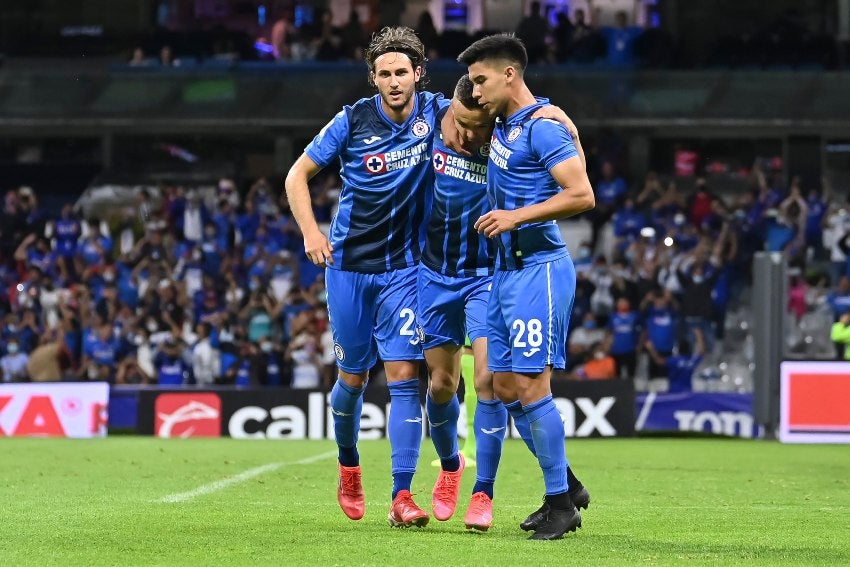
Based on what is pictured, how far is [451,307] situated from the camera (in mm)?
7617

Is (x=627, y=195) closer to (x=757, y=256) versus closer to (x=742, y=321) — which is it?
(x=742, y=321)

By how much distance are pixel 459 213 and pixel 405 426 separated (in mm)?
1136

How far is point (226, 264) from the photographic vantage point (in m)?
24.3

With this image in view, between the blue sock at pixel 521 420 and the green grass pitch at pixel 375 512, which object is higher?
the blue sock at pixel 521 420

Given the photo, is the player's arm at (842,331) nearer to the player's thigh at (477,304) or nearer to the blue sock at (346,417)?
the blue sock at (346,417)

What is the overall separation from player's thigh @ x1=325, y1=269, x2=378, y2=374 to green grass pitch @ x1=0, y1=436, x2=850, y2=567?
2.83 ft

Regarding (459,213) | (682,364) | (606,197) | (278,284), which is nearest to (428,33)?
(606,197)

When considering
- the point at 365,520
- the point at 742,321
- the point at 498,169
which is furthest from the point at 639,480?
the point at 742,321

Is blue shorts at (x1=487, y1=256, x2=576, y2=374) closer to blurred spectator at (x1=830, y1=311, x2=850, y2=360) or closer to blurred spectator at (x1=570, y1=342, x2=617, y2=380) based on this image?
blurred spectator at (x1=830, y1=311, x2=850, y2=360)

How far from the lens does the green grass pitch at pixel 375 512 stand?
251 inches

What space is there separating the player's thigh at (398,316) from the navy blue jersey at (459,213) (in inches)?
7.1

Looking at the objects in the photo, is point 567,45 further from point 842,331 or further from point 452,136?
point 452,136

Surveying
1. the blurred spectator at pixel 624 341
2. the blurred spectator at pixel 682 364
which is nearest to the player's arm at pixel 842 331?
the blurred spectator at pixel 682 364

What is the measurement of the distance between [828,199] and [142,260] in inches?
443
